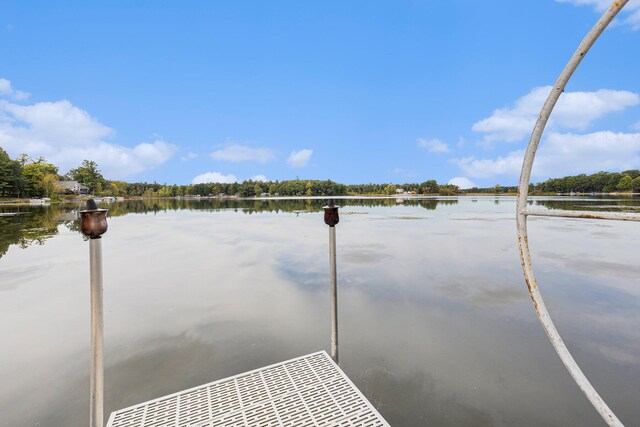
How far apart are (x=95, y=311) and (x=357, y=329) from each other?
333cm

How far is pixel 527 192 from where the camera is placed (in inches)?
61.4

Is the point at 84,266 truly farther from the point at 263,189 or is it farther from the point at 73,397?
the point at 263,189

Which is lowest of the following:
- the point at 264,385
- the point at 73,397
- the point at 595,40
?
the point at 73,397

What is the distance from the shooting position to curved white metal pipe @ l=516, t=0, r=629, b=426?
140cm

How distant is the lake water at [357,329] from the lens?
120 inches

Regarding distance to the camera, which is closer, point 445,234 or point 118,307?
point 118,307

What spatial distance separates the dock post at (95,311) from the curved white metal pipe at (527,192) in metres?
2.55

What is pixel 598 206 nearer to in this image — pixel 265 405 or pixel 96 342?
pixel 265 405

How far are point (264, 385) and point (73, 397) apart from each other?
1.94 meters

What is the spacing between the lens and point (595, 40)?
1450 mm

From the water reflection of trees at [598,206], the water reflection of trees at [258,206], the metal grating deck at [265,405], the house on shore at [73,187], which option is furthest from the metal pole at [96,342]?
the house on shore at [73,187]

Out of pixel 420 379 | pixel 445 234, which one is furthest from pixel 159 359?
pixel 445 234

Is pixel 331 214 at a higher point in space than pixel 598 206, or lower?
higher

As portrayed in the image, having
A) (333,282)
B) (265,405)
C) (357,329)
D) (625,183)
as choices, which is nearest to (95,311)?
(265,405)
